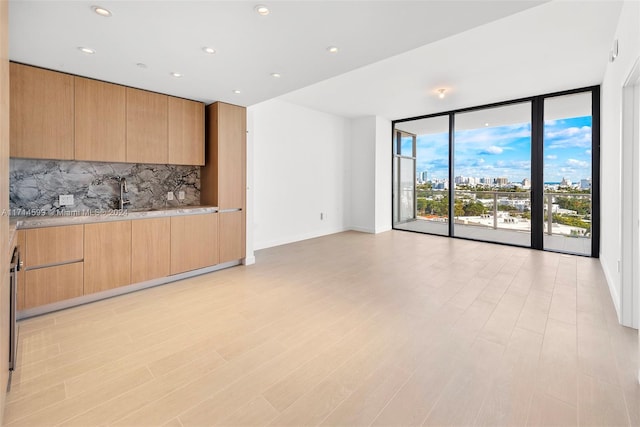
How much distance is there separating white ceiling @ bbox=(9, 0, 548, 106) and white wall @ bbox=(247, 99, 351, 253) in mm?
1497

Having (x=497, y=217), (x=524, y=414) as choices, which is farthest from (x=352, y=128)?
(x=524, y=414)

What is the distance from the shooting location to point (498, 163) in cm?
583

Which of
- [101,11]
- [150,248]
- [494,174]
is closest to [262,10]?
[101,11]

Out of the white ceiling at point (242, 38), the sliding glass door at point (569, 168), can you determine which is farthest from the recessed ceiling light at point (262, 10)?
the sliding glass door at point (569, 168)

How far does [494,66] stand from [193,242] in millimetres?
4459

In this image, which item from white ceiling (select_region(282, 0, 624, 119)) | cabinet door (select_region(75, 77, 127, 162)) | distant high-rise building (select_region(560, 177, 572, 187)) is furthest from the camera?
distant high-rise building (select_region(560, 177, 572, 187))

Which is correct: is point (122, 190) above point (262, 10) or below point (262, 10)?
below

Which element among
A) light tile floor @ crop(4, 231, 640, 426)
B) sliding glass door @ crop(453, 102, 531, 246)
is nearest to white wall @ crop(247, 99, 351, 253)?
light tile floor @ crop(4, 231, 640, 426)

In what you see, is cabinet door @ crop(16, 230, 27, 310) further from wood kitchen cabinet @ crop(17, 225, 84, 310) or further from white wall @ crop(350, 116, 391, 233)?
white wall @ crop(350, 116, 391, 233)

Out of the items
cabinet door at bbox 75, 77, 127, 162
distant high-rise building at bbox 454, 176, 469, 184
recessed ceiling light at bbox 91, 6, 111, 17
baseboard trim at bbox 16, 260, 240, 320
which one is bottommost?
baseboard trim at bbox 16, 260, 240, 320

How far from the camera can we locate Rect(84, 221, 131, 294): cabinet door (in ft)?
9.43

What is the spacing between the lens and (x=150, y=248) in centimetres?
330

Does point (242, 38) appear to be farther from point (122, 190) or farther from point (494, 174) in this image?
point (494, 174)

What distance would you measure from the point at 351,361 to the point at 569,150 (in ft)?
17.4
